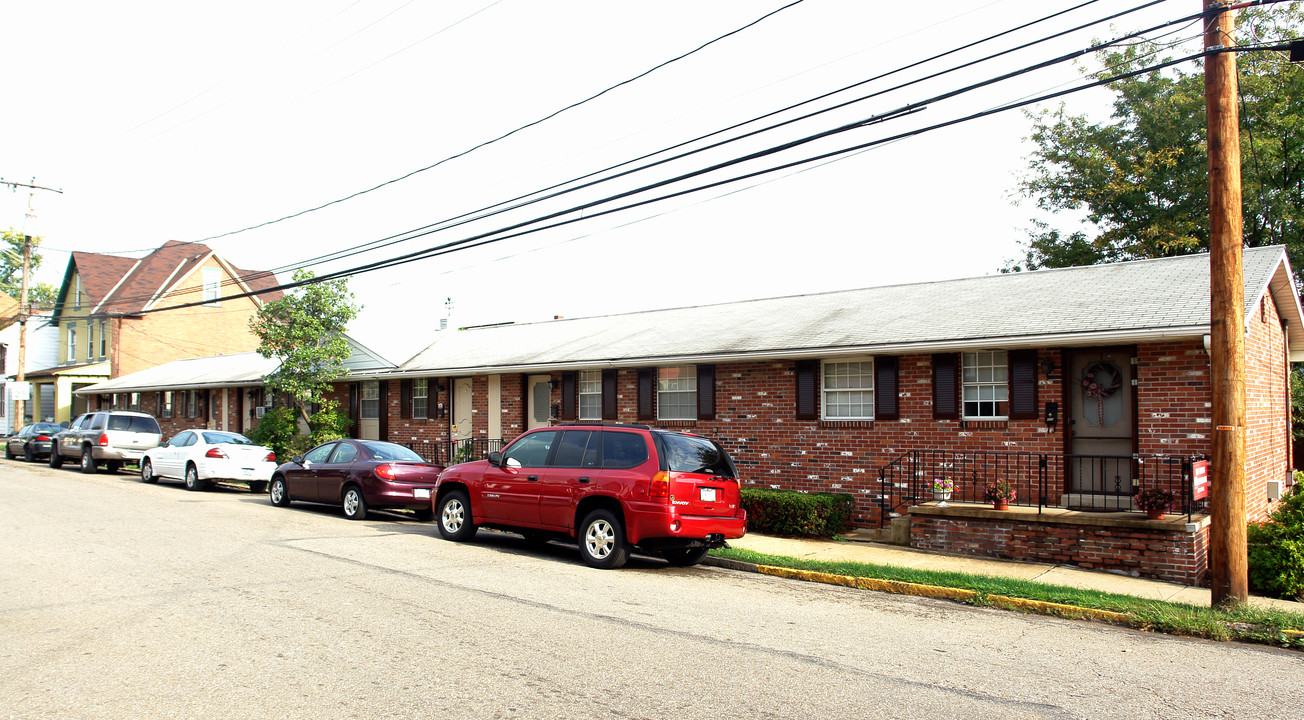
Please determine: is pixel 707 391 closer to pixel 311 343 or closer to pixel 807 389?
pixel 807 389

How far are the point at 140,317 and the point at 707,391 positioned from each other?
33.9m

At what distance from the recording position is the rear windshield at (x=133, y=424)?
24.9 metres

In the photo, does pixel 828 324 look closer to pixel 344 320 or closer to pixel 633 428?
pixel 633 428

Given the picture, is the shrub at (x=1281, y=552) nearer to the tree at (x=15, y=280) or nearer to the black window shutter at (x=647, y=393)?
the black window shutter at (x=647, y=393)

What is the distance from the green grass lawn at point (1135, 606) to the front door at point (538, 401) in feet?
34.1

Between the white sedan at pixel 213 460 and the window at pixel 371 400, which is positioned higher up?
the window at pixel 371 400

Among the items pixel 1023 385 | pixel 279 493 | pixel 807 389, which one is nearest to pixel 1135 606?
pixel 1023 385

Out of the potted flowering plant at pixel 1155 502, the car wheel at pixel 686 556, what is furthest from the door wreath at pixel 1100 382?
the car wheel at pixel 686 556

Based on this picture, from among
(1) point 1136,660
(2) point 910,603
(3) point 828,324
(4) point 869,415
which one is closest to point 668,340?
(3) point 828,324

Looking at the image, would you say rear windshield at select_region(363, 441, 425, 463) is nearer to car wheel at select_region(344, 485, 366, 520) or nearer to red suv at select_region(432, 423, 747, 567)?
car wheel at select_region(344, 485, 366, 520)

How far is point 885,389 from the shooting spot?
1470cm

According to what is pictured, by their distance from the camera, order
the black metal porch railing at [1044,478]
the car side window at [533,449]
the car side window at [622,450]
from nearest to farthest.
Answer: the car side window at [622,450]
the car side window at [533,449]
the black metal porch railing at [1044,478]

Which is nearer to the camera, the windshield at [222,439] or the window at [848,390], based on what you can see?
the window at [848,390]

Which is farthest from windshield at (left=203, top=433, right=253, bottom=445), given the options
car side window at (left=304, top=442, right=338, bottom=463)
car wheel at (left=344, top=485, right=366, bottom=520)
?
car wheel at (left=344, top=485, right=366, bottom=520)
